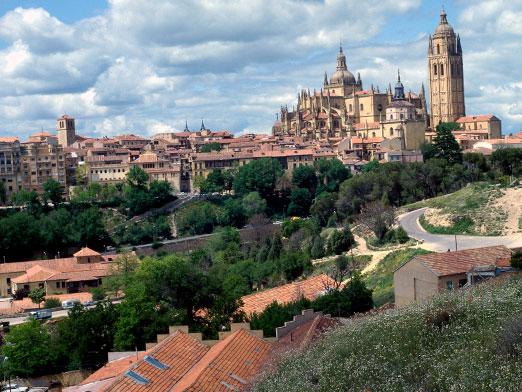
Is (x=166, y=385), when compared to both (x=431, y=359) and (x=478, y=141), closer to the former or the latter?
(x=431, y=359)

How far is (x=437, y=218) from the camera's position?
5172 centimetres

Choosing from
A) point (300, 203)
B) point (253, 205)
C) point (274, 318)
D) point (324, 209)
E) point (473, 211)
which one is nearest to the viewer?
point (274, 318)

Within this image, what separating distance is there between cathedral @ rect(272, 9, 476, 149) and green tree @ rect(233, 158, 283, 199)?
2149 cm

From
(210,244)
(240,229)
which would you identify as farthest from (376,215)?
(240,229)

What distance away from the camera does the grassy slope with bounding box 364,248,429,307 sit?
1446 inches

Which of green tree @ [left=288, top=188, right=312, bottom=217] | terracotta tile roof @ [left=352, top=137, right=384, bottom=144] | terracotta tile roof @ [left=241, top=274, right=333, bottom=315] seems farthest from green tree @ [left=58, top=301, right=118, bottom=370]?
terracotta tile roof @ [left=352, top=137, right=384, bottom=144]

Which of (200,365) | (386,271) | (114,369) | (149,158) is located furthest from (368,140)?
(200,365)

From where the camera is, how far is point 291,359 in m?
17.5

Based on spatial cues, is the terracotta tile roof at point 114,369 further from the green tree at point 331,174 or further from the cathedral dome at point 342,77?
the cathedral dome at point 342,77

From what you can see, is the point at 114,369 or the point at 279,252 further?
the point at 279,252

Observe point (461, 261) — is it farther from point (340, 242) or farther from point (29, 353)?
point (340, 242)

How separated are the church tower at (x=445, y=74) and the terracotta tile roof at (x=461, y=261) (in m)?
84.7

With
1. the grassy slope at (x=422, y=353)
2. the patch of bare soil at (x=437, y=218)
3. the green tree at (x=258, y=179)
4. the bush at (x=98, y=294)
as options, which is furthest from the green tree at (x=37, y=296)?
the grassy slope at (x=422, y=353)

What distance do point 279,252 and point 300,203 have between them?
22.6 metres
